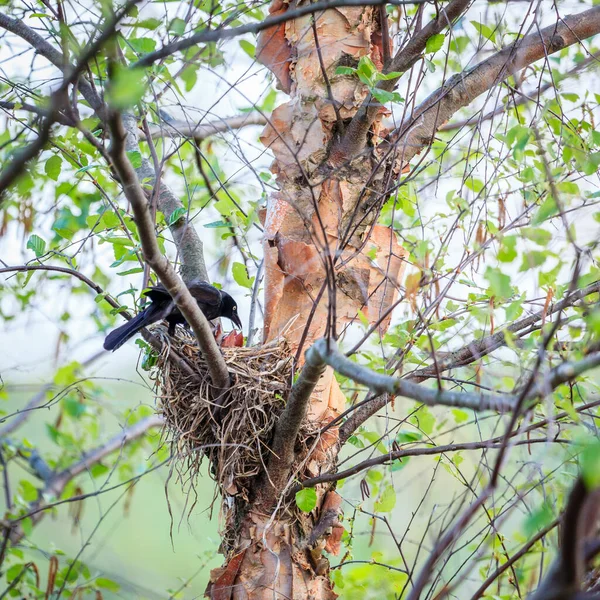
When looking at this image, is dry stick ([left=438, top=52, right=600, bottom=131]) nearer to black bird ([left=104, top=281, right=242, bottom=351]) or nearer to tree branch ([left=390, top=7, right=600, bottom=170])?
tree branch ([left=390, top=7, right=600, bottom=170])

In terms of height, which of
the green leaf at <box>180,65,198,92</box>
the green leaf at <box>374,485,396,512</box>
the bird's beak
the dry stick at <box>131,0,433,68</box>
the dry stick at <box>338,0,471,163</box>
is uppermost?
the dry stick at <box>338,0,471,163</box>

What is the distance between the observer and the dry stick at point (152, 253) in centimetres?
153

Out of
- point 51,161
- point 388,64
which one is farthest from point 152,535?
point 388,64

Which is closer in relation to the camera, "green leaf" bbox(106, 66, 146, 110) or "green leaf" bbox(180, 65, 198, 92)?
"green leaf" bbox(106, 66, 146, 110)

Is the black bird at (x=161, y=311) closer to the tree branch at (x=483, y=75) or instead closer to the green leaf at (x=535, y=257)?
the tree branch at (x=483, y=75)

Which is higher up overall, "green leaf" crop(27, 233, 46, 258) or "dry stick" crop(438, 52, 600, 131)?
"dry stick" crop(438, 52, 600, 131)

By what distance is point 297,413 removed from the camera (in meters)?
2.58

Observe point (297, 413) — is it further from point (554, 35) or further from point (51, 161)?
point (554, 35)

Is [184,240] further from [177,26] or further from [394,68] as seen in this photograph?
[177,26]

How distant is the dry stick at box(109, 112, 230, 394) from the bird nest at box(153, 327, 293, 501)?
0.48 feet

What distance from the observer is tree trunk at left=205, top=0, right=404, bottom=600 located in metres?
2.87

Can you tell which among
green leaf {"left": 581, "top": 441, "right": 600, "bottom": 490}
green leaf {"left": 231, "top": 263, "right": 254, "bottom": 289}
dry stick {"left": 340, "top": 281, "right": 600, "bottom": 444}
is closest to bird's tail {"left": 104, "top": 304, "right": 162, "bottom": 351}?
green leaf {"left": 231, "top": 263, "right": 254, "bottom": 289}

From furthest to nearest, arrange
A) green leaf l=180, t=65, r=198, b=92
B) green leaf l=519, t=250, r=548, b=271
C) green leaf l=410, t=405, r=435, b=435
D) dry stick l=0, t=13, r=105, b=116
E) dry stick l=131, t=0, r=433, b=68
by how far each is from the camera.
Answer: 1. green leaf l=410, t=405, r=435, b=435
2. dry stick l=0, t=13, r=105, b=116
3. green leaf l=180, t=65, r=198, b=92
4. green leaf l=519, t=250, r=548, b=271
5. dry stick l=131, t=0, r=433, b=68

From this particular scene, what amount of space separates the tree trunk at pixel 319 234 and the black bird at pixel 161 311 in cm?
50
